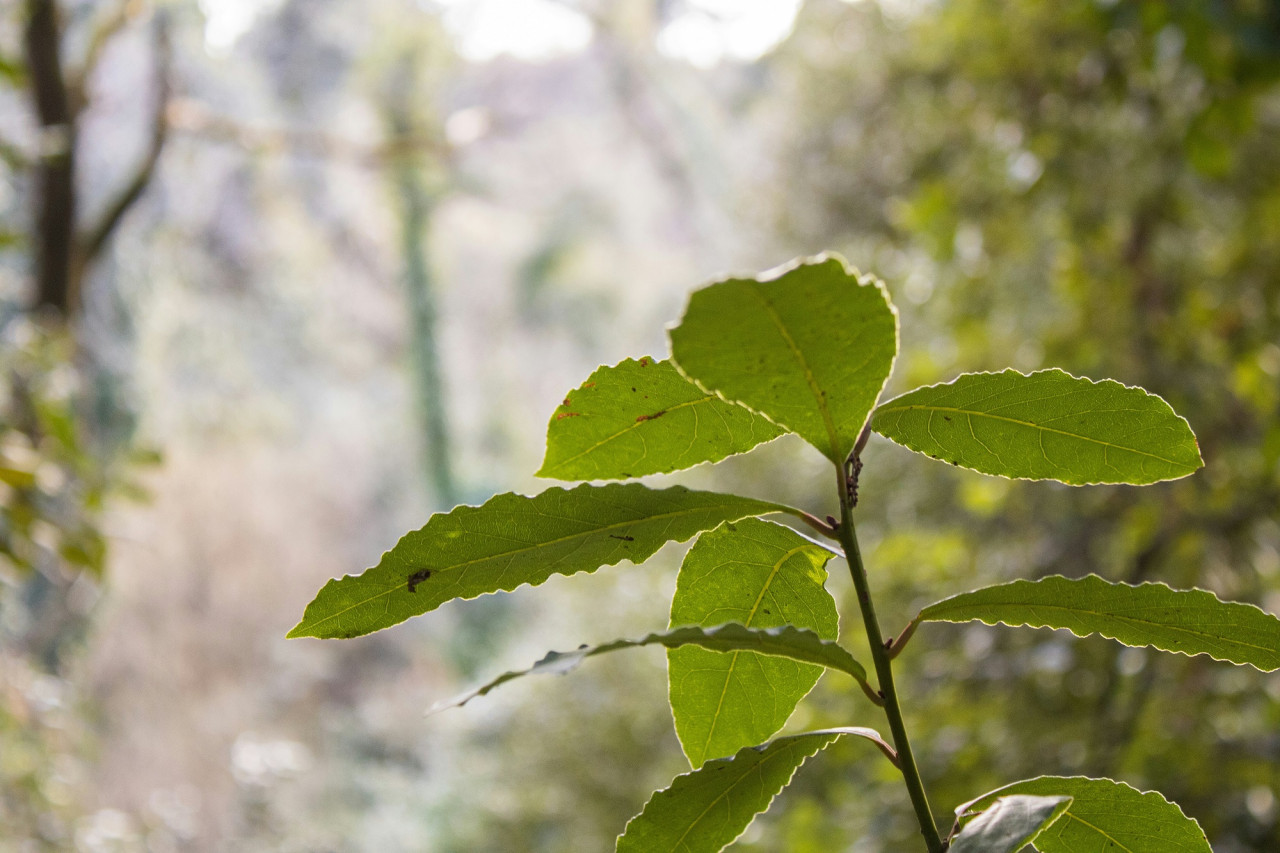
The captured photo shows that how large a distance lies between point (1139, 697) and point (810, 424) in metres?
1.09

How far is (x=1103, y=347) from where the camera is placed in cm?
157

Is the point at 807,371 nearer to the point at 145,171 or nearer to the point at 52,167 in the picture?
the point at 52,167

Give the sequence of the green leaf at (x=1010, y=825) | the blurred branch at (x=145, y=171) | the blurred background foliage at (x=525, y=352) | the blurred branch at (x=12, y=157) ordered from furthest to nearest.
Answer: the blurred branch at (x=145, y=171), the blurred background foliage at (x=525, y=352), the blurred branch at (x=12, y=157), the green leaf at (x=1010, y=825)

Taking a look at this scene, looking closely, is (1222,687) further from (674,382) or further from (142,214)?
(142,214)

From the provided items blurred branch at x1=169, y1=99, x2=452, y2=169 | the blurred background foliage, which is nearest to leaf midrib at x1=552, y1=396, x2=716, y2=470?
the blurred background foliage

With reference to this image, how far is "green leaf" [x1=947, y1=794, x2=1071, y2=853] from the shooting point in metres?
0.20

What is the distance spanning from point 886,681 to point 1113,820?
0.24ft

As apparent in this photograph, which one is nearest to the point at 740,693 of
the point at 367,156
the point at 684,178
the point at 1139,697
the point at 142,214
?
the point at 1139,697

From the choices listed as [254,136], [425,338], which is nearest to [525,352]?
[425,338]

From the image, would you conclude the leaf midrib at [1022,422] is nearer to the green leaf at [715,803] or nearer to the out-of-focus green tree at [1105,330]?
the green leaf at [715,803]

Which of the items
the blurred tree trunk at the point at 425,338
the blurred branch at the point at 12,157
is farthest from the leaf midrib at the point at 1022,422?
the blurred tree trunk at the point at 425,338

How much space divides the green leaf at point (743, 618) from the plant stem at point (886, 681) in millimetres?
27

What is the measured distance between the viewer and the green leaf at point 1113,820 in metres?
0.25

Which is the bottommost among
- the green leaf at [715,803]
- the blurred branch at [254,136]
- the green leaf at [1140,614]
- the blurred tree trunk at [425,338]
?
the blurred tree trunk at [425,338]
